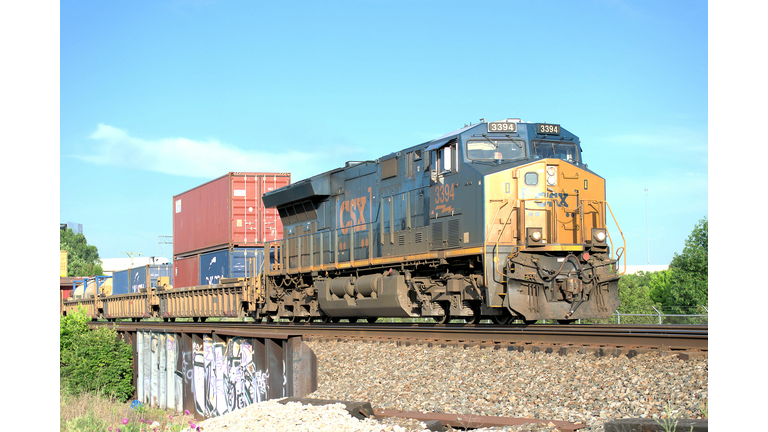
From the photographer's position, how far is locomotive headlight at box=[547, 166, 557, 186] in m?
12.2

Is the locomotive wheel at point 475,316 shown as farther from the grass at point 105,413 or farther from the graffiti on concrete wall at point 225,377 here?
the grass at point 105,413

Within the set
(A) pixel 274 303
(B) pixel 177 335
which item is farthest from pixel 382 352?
(A) pixel 274 303

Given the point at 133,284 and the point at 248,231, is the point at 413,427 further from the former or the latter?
the point at 133,284

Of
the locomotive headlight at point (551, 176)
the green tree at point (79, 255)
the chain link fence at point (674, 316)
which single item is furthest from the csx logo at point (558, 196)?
the green tree at point (79, 255)

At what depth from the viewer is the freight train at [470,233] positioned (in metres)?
11.6

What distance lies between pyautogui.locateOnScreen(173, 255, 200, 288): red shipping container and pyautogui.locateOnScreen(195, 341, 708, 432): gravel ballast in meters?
15.5

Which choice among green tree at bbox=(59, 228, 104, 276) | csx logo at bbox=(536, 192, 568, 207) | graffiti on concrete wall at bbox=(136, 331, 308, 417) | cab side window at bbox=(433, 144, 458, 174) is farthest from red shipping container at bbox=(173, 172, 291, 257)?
green tree at bbox=(59, 228, 104, 276)

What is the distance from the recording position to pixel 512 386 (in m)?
7.51

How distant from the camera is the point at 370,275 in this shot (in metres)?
15.1

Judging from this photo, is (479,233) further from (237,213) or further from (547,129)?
(237,213)

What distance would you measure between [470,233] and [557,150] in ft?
8.35

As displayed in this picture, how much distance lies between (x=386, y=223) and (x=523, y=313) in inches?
190

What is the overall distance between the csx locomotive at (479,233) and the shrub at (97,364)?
18.3ft

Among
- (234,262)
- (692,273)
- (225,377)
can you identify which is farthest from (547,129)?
(692,273)
